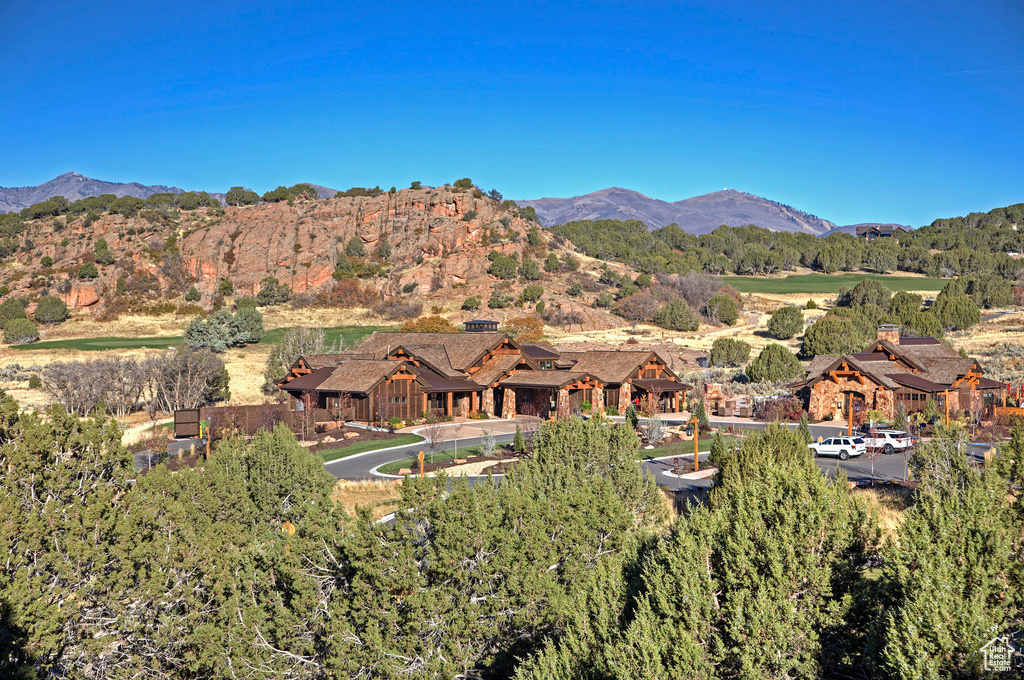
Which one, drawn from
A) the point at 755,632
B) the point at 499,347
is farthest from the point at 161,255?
the point at 755,632

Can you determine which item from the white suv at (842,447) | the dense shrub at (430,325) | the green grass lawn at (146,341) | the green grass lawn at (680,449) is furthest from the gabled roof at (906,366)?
the green grass lawn at (146,341)

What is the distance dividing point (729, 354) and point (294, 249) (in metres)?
76.0

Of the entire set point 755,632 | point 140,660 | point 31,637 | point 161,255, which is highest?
point 161,255

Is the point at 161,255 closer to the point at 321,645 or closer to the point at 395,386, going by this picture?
the point at 395,386

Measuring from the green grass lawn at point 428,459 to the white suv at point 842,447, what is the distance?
55.1 feet

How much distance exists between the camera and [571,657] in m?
9.45

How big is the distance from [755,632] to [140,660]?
31.9ft

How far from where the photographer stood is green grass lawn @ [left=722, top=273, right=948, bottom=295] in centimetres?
11936

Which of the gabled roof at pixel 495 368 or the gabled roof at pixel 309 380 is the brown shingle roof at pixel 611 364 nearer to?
the gabled roof at pixel 495 368

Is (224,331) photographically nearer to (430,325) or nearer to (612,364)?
(430,325)

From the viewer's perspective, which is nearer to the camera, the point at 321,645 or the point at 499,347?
the point at 321,645

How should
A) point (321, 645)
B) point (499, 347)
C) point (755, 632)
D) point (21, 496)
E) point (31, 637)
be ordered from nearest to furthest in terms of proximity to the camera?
point (755, 632) < point (31, 637) < point (321, 645) < point (21, 496) < point (499, 347)

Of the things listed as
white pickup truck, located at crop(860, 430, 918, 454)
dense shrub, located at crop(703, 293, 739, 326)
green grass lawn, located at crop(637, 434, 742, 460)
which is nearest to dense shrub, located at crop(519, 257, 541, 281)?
dense shrub, located at crop(703, 293, 739, 326)

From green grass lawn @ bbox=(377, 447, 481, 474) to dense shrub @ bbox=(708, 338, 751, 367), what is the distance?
135ft
